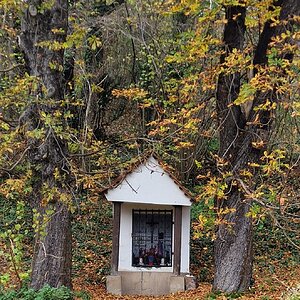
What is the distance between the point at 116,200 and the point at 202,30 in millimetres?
3378

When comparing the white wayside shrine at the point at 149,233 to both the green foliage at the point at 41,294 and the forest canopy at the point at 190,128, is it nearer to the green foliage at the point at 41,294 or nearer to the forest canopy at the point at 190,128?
the forest canopy at the point at 190,128

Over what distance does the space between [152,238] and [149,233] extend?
0.12m

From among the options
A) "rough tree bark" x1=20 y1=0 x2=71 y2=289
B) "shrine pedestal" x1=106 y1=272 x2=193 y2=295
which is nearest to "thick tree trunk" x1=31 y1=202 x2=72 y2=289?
"rough tree bark" x1=20 y1=0 x2=71 y2=289

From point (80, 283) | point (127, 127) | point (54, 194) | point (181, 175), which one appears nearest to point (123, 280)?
point (80, 283)

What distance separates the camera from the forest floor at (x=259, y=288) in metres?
7.18

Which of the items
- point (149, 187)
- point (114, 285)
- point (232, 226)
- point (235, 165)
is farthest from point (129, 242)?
point (235, 165)

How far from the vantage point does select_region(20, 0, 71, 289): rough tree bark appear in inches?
242

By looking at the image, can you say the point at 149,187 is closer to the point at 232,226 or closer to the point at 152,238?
the point at 152,238

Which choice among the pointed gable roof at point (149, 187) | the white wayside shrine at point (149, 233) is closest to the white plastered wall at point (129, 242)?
the white wayside shrine at point (149, 233)

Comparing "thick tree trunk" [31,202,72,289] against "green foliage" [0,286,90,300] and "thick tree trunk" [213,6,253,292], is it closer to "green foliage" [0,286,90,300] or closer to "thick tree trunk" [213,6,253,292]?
"green foliage" [0,286,90,300]

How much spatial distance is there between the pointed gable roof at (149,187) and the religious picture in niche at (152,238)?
0.57 metres

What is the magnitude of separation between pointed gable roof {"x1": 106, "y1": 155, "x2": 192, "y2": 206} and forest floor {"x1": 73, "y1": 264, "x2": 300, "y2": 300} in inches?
64.0

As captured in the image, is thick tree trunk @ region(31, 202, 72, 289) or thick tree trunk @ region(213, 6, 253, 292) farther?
thick tree trunk @ region(213, 6, 253, 292)

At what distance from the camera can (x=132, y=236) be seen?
852cm
